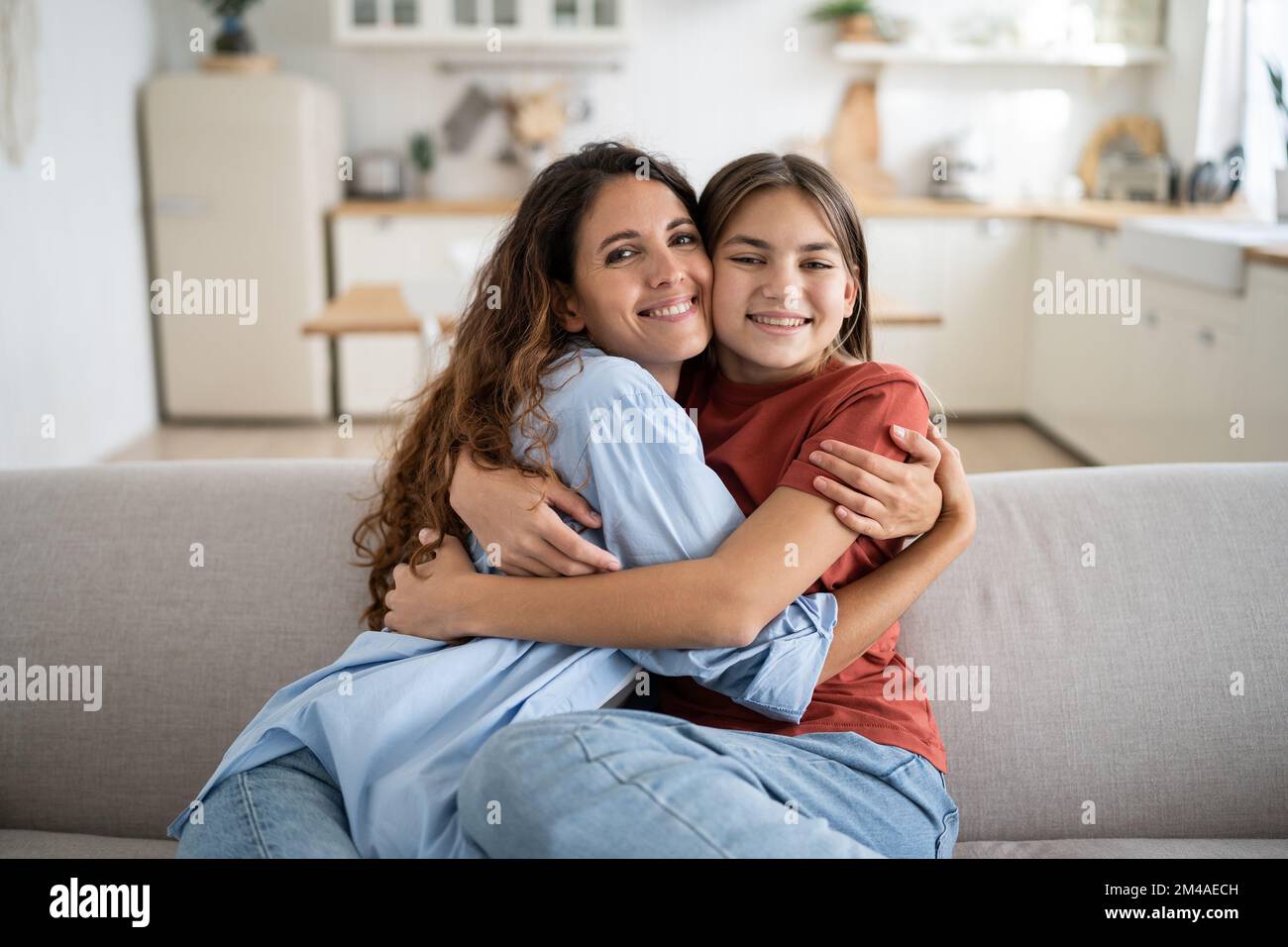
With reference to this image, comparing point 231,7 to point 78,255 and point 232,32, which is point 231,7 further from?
point 78,255

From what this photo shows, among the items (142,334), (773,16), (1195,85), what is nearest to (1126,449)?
(1195,85)

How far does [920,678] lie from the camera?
4.56 ft

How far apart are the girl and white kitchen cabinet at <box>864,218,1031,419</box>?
3570 mm

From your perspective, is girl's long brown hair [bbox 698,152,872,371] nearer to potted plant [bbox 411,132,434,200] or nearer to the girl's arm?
the girl's arm

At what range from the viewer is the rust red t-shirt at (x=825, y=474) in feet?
3.96

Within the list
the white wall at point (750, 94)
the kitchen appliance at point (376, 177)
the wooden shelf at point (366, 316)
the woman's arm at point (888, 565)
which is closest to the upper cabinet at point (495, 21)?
the white wall at point (750, 94)

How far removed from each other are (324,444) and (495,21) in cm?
202

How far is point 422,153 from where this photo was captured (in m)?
5.43

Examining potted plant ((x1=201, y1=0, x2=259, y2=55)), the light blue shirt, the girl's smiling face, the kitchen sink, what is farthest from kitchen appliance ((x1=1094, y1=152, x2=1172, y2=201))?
the light blue shirt

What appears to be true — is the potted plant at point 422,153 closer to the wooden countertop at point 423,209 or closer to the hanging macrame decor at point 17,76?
the wooden countertop at point 423,209
